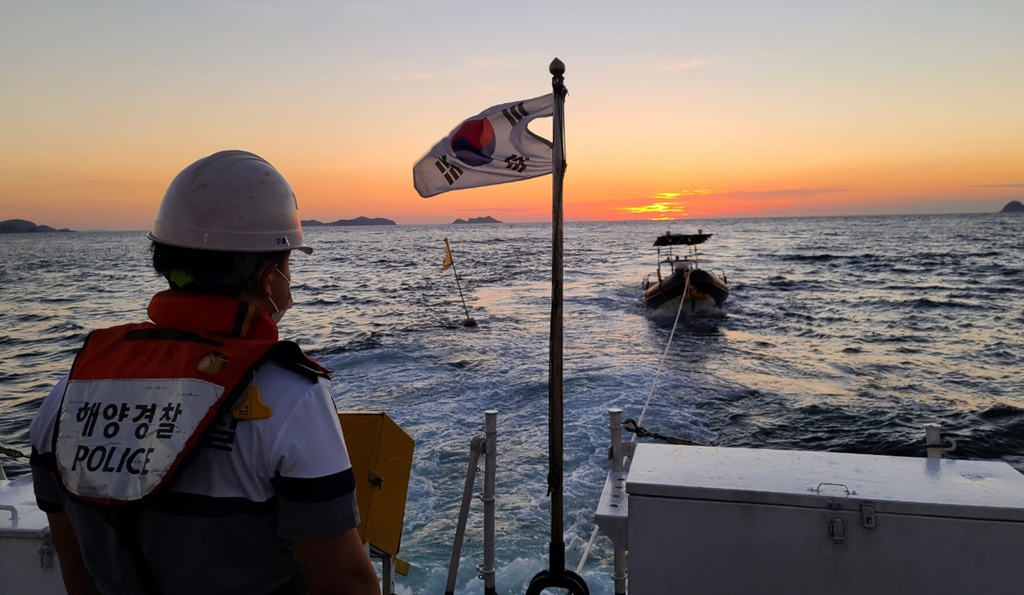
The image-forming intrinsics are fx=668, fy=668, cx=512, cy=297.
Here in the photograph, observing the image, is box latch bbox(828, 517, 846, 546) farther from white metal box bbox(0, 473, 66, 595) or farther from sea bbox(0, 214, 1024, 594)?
white metal box bbox(0, 473, 66, 595)

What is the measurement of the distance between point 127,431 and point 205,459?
176 mm

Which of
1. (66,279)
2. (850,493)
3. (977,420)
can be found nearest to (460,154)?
(850,493)

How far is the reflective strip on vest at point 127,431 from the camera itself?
137 centimetres

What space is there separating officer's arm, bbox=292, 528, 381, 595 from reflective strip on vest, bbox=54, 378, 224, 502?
13.4 inches

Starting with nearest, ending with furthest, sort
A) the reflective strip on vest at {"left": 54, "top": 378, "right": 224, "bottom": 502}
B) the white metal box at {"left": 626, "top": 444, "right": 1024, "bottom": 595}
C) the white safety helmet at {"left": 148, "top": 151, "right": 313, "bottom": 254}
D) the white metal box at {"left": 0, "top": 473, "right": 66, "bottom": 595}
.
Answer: the reflective strip on vest at {"left": 54, "top": 378, "right": 224, "bottom": 502}
the white safety helmet at {"left": 148, "top": 151, "right": 313, "bottom": 254}
the white metal box at {"left": 626, "top": 444, "right": 1024, "bottom": 595}
the white metal box at {"left": 0, "top": 473, "right": 66, "bottom": 595}

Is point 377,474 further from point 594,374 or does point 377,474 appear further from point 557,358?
point 594,374

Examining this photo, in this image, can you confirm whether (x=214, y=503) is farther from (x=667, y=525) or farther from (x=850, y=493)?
(x=850, y=493)

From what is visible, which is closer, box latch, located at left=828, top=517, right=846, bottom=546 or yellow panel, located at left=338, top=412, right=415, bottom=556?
yellow panel, located at left=338, top=412, right=415, bottom=556

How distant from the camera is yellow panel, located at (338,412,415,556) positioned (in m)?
2.51

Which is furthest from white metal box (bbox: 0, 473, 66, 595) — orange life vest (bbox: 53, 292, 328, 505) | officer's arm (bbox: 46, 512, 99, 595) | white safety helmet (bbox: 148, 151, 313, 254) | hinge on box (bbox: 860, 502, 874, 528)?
hinge on box (bbox: 860, 502, 874, 528)

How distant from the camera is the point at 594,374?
1496 cm

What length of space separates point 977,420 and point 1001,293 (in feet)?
77.0

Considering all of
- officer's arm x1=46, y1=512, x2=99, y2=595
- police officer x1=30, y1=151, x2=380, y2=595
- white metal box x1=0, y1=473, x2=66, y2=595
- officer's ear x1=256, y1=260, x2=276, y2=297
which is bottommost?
white metal box x1=0, y1=473, x2=66, y2=595

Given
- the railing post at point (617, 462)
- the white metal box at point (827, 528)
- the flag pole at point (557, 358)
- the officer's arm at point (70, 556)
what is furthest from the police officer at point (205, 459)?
the railing post at point (617, 462)
